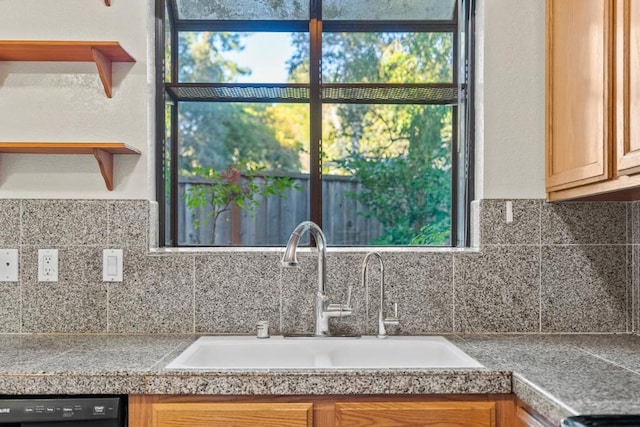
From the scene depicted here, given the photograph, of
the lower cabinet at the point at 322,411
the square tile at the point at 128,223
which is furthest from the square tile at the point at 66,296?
the lower cabinet at the point at 322,411

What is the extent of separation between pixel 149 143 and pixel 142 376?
37.0 inches

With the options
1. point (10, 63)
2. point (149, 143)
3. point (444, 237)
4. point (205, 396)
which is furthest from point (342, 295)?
point (10, 63)

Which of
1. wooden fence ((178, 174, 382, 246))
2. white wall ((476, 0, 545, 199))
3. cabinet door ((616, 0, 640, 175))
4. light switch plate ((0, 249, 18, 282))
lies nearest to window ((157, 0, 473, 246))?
wooden fence ((178, 174, 382, 246))

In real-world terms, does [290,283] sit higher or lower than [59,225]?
lower

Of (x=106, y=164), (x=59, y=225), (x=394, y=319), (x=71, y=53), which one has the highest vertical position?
(x=71, y=53)

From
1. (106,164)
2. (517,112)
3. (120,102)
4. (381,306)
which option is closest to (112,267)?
(106,164)

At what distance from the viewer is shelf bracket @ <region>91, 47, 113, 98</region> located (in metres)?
2.03

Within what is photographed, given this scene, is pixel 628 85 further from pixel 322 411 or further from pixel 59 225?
pixel 59 225

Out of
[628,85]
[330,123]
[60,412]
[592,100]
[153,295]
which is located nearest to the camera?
[60,412]

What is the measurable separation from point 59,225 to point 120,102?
1.58 feet

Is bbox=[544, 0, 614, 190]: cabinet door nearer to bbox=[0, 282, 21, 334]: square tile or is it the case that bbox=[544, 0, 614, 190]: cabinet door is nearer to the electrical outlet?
the electrical outlet

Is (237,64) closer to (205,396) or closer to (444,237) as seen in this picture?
(444,237)

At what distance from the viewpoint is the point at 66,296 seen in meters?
2.13

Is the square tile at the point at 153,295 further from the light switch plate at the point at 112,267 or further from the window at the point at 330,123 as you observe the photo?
the window at the point at 330,123
